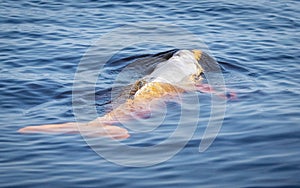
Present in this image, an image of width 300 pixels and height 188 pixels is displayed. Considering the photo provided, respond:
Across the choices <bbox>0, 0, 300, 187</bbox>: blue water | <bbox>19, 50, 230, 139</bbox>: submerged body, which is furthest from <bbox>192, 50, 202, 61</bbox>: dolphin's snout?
<bbox>0, 0, 300, 187</bbox>: blue water

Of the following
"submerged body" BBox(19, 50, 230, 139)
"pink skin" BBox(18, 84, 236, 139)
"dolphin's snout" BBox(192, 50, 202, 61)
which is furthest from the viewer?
"dolphin's snout" BBox(192, 50, 202, 61)

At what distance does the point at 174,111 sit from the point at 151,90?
31.5 inches

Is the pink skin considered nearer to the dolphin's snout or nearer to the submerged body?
the submerged body

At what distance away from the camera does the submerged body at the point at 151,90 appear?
7738 mm

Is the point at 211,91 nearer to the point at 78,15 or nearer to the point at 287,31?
the point at 287,31

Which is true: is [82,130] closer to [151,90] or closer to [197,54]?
[151,90]

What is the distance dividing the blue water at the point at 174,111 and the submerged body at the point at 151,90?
0.28 meters

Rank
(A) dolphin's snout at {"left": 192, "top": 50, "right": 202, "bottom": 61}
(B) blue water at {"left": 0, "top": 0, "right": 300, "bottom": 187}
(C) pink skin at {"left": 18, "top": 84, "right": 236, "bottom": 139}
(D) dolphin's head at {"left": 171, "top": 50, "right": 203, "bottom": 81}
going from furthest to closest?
1. (A) dolphin's snout at {"left": 192, "top": 50, "right": 202, "bottom": 61}
2. (D) dolphin's head at {"left": 171, "top": 50, "right": 203, "bottom": 81}
3. (C) pink skin at {"left": 18, "top": 84, "right": 236, "bottom": 139}
4. (B) blue water at {"left": 0, "top": 0, "right": 300, "bottom": 187}

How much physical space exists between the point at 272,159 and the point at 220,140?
95 cm

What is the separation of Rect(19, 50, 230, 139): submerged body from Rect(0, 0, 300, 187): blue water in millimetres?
285

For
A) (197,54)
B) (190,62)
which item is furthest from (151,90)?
(197,54)

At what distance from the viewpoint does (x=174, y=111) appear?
28.6ft

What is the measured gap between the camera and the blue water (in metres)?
6.31

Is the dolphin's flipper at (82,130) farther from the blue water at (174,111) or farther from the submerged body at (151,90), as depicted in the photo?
the blue water at (174,111)
